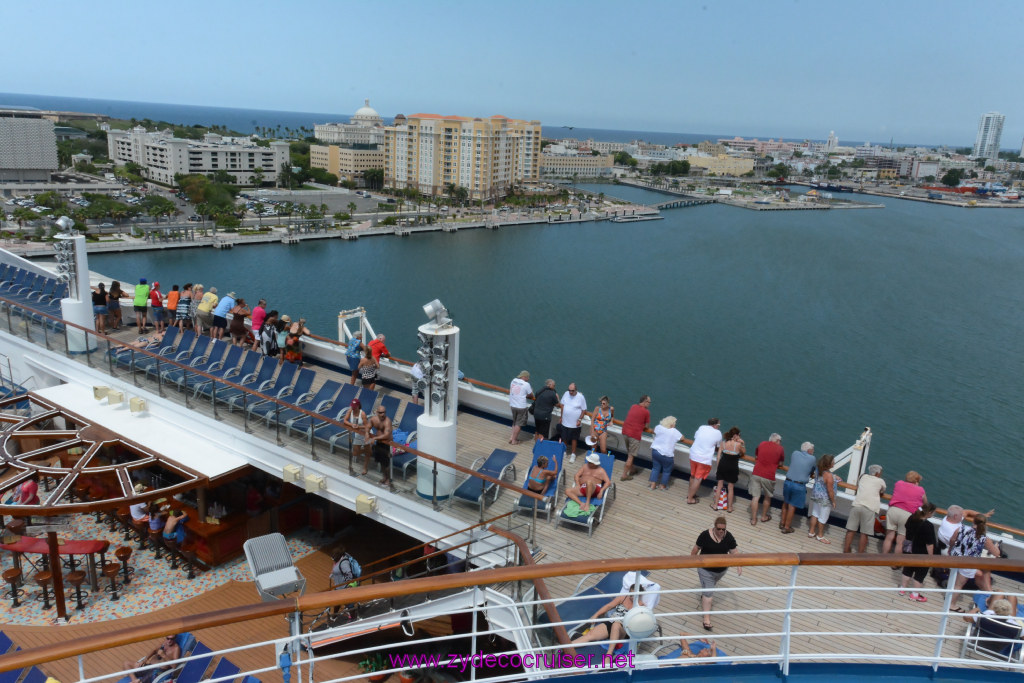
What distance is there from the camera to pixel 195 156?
101 meters

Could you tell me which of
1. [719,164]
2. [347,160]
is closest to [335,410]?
[347,160]

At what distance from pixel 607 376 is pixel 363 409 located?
76.5ft

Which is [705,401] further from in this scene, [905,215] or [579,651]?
[905,215]

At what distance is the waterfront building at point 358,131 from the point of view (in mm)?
141000

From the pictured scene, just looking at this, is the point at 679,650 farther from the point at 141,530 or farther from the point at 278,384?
the point at 141,530

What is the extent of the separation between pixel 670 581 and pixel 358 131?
484 ft

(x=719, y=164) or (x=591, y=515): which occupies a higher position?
(x=719, y=164)

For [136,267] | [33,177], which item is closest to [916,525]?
[136,267]

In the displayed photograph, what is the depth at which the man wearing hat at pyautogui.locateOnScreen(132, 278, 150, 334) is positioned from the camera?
37.6ft

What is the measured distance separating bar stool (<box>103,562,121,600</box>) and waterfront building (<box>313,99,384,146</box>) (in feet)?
438

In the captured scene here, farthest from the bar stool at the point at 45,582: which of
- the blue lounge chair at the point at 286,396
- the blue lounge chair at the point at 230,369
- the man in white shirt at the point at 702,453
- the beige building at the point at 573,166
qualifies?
the beige building at the point at 573,166

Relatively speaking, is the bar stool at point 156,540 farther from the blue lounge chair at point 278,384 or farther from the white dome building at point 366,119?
the white dome building at point 366,119

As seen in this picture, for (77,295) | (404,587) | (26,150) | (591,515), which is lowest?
(591,515)

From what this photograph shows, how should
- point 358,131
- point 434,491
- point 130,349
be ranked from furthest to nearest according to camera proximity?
1. point 358,131
2. point 130,349
3. point 434,491
